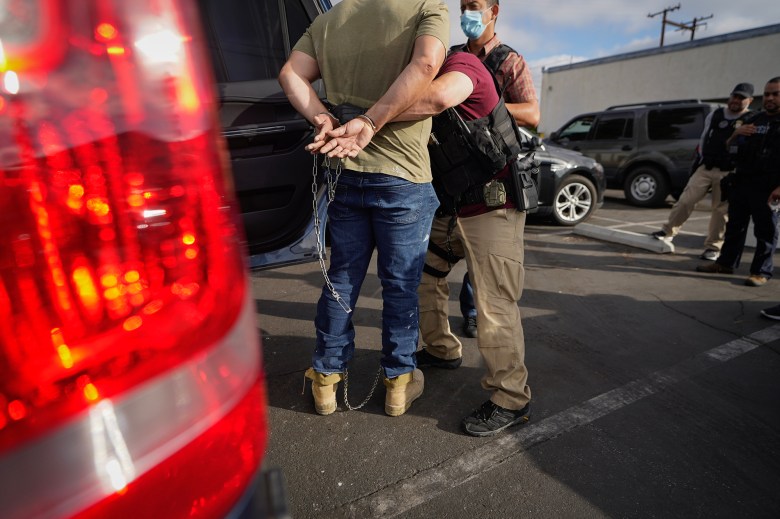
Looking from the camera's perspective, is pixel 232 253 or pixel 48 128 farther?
pixel 232 253

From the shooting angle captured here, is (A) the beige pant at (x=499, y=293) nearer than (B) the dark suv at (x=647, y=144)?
Yes

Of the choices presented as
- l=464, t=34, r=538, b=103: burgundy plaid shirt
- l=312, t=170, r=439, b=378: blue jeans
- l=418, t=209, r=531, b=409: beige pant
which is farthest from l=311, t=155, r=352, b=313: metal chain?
l=464, t=34, r=538, b=103: burgundy plaid shirt

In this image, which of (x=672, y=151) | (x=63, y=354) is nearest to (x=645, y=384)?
(x=63, y=354)

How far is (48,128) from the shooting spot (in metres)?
0.45

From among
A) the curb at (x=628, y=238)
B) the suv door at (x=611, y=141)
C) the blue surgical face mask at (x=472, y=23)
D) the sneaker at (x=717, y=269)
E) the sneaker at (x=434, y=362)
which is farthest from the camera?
the suv door at (x=611, y=141)

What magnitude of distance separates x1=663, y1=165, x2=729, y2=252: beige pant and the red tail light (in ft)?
18.2

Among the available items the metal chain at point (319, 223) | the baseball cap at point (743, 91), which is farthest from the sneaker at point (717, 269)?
the metal chain at point (319, 223)

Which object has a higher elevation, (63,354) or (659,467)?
(63,354)

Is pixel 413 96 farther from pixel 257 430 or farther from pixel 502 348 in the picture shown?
pixel 257 430

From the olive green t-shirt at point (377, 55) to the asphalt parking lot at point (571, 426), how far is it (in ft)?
3.72

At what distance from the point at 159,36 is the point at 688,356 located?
3.10 metres

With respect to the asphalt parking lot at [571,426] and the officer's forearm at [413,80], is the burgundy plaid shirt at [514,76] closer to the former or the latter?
the officer's forearm at [413,80]

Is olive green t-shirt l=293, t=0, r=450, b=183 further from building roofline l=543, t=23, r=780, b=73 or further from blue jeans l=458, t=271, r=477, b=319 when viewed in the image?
building roofline l=543, t=23, r=780, b=73

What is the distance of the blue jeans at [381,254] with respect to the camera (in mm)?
1922
